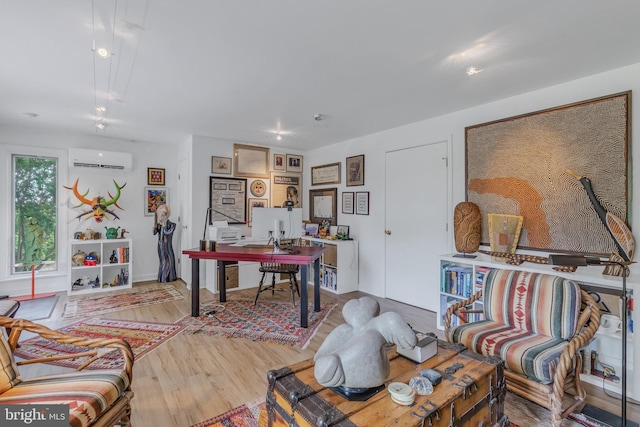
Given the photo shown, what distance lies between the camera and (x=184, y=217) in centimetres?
499

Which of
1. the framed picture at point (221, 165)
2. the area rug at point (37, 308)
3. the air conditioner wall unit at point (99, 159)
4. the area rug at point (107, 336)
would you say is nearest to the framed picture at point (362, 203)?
the framed picture at point (221, 165)

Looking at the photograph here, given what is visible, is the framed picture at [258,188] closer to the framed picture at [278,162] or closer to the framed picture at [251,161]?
the framed picture at [251,161]

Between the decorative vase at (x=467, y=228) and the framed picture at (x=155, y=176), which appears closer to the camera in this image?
the decorative vase at (x=467, y=228)

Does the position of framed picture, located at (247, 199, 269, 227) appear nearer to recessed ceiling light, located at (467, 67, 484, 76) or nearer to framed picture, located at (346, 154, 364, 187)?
framed picture, located at (346, 154, 364, 187)

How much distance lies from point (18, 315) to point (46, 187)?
2.02 m

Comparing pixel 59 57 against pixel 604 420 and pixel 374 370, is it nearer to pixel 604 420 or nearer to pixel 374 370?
pixel 374 370

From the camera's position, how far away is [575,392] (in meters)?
1.84

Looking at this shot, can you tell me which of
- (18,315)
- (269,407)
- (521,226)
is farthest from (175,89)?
(521,226)

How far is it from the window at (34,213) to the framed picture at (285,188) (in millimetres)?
3296

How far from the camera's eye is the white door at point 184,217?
15.6 feet

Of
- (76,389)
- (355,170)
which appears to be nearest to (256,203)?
(355,170)

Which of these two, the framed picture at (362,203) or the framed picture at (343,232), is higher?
the framed picture at (362,203)

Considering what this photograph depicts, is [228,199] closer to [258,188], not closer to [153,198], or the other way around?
[258,188]

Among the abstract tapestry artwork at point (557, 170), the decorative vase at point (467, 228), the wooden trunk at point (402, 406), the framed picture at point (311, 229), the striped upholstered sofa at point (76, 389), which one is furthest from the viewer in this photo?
the framed picture at point (311, 229)
